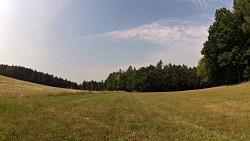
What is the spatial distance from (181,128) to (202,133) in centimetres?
179

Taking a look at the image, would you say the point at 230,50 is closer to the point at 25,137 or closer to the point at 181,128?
the point at 181,128

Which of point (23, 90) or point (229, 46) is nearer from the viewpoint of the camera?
point (23, 90)

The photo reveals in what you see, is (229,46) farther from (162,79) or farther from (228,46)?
(162,79)

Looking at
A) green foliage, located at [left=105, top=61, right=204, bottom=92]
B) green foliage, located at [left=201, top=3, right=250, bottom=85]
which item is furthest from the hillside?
green foliage, located at [left=105, top=61, right=204, bottom=92]

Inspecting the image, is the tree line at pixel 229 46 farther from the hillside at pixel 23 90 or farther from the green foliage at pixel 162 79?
the green foliage at pixel 162 79

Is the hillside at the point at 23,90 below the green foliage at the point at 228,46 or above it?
below

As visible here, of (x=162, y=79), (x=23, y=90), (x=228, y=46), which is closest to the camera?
(x=23, y=90)

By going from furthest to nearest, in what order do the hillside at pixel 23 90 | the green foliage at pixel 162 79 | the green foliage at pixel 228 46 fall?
the green foliage at pixel 162 79 < the green foliage at pixel 228 46 < the hillside at pixel 23 90

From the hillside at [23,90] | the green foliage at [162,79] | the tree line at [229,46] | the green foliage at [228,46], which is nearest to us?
the hillside at [23,90]

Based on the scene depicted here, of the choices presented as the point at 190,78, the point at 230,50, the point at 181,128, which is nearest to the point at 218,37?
the point at 230,50

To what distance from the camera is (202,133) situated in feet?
46.9

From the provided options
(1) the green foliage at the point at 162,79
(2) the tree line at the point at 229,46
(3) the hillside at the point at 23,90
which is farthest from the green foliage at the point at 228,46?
(1) the green foliage at the point at 162,79

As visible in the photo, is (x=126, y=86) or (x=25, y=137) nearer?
(x=25, y=137)

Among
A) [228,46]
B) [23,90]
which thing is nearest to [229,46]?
[228,46]
